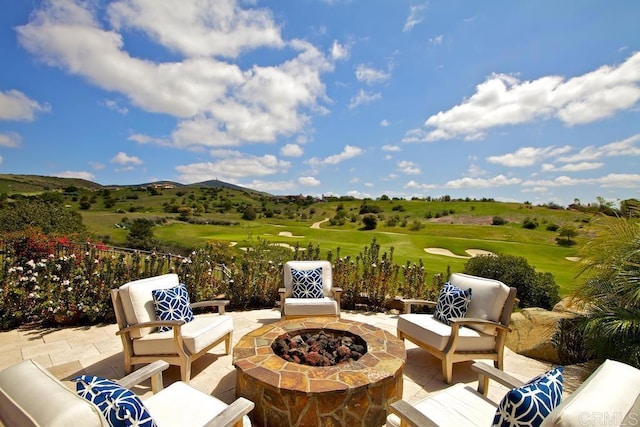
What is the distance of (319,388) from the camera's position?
233cm

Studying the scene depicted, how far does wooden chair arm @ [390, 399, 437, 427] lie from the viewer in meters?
1.75

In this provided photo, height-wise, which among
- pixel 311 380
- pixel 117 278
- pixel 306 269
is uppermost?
pixel 306 269

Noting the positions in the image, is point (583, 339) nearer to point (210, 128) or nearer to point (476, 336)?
point (476, 336)

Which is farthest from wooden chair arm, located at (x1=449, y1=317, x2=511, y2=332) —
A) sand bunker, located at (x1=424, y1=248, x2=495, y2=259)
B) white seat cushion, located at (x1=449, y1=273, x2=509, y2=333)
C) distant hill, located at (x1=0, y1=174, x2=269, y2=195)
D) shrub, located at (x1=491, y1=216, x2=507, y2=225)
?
distant hill, located at (x1=0, y1=174, x2=269, y2=195)

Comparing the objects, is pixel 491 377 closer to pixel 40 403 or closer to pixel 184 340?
pixel 40 403

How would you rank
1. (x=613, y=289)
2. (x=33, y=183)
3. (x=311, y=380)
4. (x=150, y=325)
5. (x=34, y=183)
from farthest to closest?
(x=34, y=183) < (x=33, y=183) < (x=613, y=289) < (x=150, y=325) < (x=311, y=380)

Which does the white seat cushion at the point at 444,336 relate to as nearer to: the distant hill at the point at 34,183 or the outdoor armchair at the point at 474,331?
the outdoor armchair at the point at 474,331

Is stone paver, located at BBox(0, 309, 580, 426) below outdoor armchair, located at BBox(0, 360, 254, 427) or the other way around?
below

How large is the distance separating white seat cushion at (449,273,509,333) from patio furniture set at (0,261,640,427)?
0.04 feet

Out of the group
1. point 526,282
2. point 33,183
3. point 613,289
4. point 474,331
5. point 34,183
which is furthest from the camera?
point 34,183

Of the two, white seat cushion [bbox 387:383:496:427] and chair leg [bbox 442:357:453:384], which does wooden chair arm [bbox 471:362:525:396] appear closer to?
white seat cushion [bbox 387:383:496:427]

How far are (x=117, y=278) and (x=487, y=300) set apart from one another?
5863 millimetres

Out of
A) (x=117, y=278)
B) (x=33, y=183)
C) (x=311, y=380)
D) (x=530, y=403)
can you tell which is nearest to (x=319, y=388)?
(x=311, y=380)

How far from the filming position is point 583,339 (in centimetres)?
364
